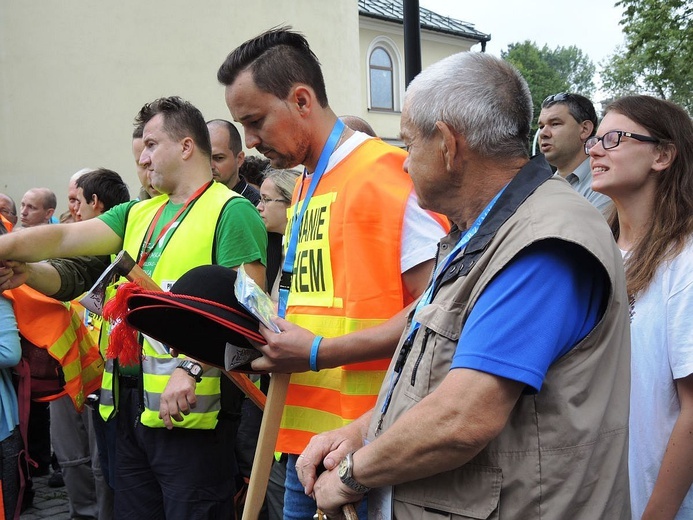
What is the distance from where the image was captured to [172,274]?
10.9 ft

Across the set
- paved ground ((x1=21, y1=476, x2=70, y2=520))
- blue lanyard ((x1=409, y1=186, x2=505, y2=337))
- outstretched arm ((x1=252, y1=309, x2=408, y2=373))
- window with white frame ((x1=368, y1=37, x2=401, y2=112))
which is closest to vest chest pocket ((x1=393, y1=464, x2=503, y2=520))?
blue lanyard ((x1=409, y1=186, x2=505, y2=337))

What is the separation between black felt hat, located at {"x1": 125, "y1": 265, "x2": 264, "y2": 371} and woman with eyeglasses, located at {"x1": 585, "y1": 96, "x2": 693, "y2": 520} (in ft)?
4.23

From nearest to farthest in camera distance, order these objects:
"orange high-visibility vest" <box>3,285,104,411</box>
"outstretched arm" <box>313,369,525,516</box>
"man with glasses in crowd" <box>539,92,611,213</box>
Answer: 1. "outstretched arm" <box>313,369,525,516</box>
2. "orange high-visibility vest" <box>3,285,104,411</box>
3. "man with glasses in crowd" <box>539,92,611,213</box>

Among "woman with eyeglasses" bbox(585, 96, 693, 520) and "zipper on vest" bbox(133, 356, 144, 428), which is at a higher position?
"woman with eyeglasses" bbox(585, 96, 693, 520)

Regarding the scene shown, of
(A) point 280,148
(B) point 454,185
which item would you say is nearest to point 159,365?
(A) point 280,148

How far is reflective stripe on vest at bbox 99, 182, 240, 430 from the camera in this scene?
10.7 feet

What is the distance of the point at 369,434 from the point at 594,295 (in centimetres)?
69

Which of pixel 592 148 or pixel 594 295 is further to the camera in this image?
pixel 592 148

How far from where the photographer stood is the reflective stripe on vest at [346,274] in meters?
2.51

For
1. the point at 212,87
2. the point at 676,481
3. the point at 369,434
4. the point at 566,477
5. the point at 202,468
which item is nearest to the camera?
the point at 566,477

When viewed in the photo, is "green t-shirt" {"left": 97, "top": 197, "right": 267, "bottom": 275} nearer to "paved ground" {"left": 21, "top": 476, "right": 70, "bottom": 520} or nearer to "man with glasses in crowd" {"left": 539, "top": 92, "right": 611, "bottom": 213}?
"man with glasses in crowd" {"left": 539, "top": 92, "right": 611, "bottom": 213}

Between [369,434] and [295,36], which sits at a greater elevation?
[295,36]

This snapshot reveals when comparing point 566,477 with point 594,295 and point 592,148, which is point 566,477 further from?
point 592,148

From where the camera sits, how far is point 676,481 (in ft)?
7.63
